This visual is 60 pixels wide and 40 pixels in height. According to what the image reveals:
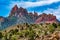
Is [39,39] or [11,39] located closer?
[39,39]

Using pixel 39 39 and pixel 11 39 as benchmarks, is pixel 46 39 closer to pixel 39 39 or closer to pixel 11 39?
pixel 39 39

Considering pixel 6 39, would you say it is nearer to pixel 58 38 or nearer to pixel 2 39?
pixel 2 39

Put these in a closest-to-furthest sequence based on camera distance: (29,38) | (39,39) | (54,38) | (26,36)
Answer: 1. (54,38)
2. (39,39)
3. (29,38)
4. (26,36)

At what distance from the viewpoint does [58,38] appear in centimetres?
7919

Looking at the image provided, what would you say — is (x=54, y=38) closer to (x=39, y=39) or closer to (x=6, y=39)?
(x=39, y=39)

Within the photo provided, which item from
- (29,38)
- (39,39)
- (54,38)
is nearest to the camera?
(54,38)

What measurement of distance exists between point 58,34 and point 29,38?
16361 millimetres

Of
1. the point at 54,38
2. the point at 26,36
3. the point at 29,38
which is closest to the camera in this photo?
the point at 54,38

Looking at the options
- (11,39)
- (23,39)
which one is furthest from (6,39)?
(23,39)

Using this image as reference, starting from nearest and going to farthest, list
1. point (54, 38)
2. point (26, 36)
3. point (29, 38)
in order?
point (54, 38) < point (29, 38) < point (26, 36)

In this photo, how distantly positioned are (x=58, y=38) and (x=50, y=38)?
293 cm

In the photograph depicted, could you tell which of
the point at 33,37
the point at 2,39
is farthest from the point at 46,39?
the point at 2,39

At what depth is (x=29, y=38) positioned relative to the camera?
92.6m

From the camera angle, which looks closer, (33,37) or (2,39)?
(33,37)
